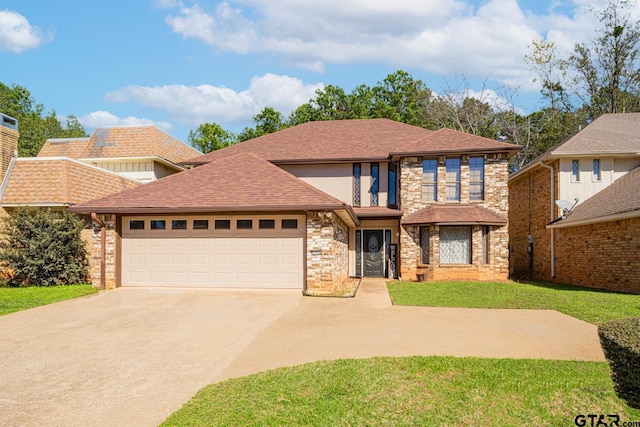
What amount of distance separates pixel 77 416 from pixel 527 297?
453 inches

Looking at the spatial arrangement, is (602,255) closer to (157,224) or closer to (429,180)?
(429,180)

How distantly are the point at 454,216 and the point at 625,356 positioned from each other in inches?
546

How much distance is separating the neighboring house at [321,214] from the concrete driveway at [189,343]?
7.47 feet

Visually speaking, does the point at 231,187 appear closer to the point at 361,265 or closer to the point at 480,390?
the point at 361,265

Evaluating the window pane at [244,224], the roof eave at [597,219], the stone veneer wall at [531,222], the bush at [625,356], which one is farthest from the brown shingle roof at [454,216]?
the bush at [625,356]

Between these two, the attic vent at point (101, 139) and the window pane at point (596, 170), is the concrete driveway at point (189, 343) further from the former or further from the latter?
the attic vent at point (101, 139)

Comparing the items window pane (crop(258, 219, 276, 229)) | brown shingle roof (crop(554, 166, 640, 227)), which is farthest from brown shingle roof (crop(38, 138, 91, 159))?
brown shingle roof (crop(554, 166, 640, 227))

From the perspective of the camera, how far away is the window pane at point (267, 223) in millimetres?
13883

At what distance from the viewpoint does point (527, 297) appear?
41.3ft

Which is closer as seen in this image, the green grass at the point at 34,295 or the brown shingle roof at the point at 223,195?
the green grass at the point at 34,295

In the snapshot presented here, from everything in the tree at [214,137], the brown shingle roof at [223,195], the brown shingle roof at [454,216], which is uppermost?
the tree at [214,137]

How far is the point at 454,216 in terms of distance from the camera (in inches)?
675

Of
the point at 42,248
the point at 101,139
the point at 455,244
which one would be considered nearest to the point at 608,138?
the point at 455,244
